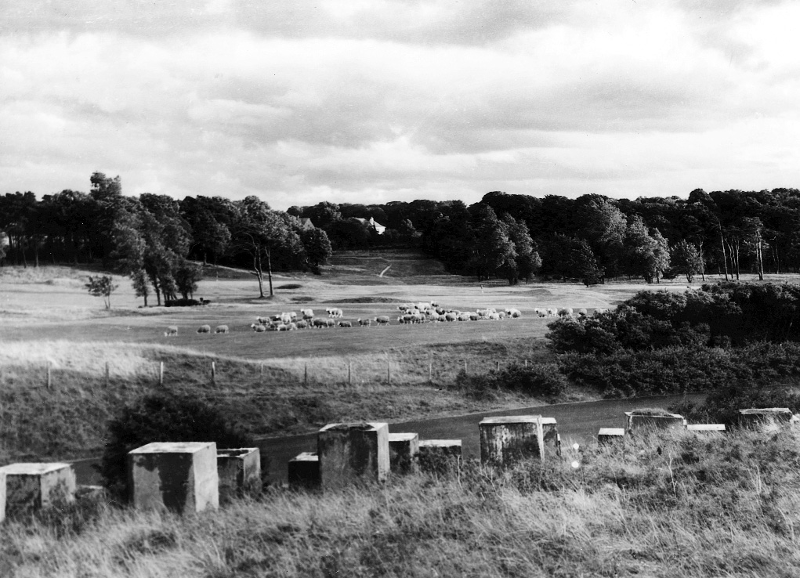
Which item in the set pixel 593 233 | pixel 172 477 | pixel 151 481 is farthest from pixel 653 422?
pixel 593 233

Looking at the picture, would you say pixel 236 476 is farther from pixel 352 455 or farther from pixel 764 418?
pixel 764 418

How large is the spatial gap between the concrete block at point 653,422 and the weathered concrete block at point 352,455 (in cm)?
320

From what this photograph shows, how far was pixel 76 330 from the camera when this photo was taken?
10.9 metres

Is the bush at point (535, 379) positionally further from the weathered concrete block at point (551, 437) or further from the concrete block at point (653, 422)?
the weathered concrete block at point (551, 437)

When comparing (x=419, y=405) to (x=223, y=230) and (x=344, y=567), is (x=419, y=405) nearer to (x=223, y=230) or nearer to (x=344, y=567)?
(x=223, y=230)

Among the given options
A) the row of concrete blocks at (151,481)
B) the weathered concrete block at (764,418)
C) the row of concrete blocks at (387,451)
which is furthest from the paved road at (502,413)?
the row of concrete blocks at (151,481)

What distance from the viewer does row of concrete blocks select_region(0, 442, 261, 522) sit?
584 cm

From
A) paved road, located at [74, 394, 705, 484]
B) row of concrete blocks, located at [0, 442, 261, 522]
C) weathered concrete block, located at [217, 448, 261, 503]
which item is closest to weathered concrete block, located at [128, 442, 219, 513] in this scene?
row of concrete blocks, located at [0, 442, 261, 522]

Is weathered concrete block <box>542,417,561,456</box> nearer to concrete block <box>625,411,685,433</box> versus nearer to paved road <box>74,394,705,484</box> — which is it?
concrete block <box>625,411,685,433</box>

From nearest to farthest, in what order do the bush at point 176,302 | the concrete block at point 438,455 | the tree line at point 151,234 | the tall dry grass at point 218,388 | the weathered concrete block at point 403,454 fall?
the concrete block at point 438,455
the weathered concrete block at point 403,454
the tall dry grass at point 218,388
the tree line at point 151,234
the bush at point 176,302

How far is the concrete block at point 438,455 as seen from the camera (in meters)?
6.71

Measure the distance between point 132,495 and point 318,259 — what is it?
712 cm

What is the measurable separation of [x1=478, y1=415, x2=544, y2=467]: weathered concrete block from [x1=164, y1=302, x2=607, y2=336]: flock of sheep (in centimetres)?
639

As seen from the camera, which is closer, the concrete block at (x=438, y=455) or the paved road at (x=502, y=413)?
the concrete block at (x=438, y=455)
